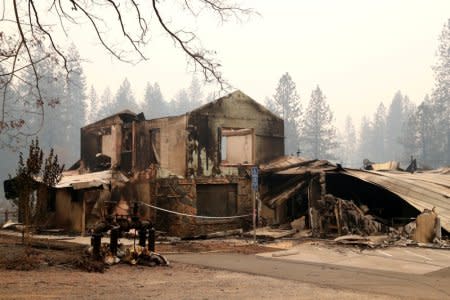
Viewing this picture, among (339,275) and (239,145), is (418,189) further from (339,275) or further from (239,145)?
(339,275)

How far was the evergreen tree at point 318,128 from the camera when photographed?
3260 inches

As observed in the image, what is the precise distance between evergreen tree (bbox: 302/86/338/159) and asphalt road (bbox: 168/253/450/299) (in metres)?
69.9

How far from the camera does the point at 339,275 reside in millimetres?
11242

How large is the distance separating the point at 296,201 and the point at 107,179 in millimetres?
9151

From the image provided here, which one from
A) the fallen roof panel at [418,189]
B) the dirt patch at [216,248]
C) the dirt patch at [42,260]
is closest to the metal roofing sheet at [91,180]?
the dirt patch at [216,248]

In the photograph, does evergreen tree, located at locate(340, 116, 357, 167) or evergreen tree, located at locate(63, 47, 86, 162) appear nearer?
evergreen tree, located at locate(63, 47, 86, 162)

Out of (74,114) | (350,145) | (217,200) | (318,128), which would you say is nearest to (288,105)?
(318,128)

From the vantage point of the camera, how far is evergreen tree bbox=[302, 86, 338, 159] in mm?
82812

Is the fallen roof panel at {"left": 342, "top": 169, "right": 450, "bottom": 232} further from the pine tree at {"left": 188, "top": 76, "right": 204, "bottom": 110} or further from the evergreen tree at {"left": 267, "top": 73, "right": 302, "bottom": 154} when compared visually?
the pine tree at {"left": 188, "top": 76, "right": 204, "bottom": 110}

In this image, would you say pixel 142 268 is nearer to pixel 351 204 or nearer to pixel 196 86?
pixel 351 204

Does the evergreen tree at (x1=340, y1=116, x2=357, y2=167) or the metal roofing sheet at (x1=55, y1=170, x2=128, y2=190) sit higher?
the evergreen tree at (x1=340, y1=116, x2=357, y2=167)

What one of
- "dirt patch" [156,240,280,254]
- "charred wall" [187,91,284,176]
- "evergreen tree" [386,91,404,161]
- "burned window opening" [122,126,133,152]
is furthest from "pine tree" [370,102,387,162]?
"dirt patch" [156,240,280,254]

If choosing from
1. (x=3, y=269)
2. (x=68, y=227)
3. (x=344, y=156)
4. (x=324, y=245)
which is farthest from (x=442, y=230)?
(x=344, y=156)

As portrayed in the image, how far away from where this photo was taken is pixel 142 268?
11.6 metres
